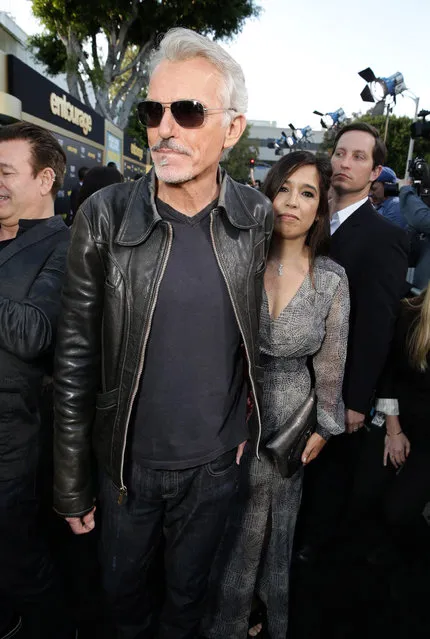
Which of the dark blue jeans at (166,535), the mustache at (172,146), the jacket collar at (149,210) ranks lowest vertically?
the dark blue jeans at (166,535)

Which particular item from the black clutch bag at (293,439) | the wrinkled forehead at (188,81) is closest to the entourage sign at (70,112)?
the wrinkled forehead at (188,81)

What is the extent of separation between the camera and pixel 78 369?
60.4 inches

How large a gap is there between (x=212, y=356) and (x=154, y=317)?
248mm

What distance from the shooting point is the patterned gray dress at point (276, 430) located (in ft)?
6.75

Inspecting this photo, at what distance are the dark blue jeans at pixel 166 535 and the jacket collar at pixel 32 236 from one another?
93 cm

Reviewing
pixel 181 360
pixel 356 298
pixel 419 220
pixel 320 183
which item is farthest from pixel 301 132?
pixel 181 360

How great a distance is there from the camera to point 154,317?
61.6 inches

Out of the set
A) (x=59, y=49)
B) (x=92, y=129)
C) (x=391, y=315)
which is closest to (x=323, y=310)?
(x=391, y=315)

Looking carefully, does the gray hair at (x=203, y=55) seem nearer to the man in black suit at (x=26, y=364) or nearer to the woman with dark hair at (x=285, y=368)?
the woman with dark hair at (x=285, y=368)

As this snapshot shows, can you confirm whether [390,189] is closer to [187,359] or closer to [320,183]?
[320,183]

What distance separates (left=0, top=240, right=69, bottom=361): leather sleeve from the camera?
1710 millimetres

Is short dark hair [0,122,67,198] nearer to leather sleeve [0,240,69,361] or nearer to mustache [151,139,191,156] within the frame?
leather sleeve [0,240,69,361]

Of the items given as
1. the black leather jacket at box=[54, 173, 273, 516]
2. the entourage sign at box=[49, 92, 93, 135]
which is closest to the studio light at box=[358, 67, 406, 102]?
the entourage sign at box=[49, 92, 93, 135]

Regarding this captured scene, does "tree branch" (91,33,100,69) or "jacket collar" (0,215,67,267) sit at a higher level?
"tree branch" (91,33,100,69)
